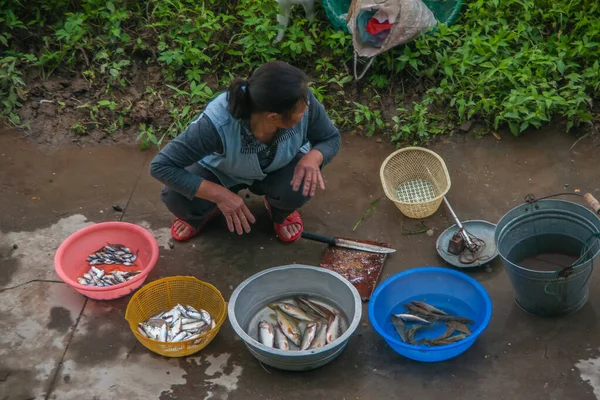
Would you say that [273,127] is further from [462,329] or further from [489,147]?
[489,147]

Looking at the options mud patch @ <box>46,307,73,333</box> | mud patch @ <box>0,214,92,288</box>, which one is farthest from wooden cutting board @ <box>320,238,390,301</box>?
mud patch @ <box>0,214,92,288</box>

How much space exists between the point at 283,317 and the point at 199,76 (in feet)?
7.88

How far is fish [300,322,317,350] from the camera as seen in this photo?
358 centimetres

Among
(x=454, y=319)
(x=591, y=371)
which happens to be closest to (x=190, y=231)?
(x=454, y=319)

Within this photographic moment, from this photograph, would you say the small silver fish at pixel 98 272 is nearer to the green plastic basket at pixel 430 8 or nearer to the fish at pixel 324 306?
the fish at pixel 324 306

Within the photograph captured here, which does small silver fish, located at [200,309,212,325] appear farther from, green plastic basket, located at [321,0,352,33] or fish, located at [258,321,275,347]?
green plastic basket, located at [321,0,352,33]

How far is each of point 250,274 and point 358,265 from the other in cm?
65

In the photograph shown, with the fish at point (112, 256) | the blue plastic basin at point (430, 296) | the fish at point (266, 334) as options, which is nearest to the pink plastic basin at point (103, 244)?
the fish at point (112, 256)

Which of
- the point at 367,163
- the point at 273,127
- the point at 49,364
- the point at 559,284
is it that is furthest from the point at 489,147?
the point at 49,364

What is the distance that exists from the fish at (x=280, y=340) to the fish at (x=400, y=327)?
1.94ft

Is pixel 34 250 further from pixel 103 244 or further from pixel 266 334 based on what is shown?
pixel 266 334

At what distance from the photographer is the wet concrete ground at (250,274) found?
11.2 ft

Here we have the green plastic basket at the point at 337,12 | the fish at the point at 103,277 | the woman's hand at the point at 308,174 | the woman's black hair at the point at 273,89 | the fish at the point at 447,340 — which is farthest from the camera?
the green plastic basket at the point at 337,12

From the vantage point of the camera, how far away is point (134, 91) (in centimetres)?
546
